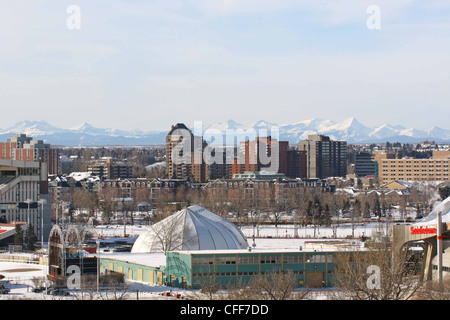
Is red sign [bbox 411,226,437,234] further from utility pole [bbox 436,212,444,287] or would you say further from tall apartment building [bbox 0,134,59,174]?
tall apartment building [bbox 0,134,59,174]

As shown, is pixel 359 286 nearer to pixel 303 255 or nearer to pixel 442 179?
pixel 303 255

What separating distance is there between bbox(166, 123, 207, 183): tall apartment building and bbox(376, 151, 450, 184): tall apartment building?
1987 cm

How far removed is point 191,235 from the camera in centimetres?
2866

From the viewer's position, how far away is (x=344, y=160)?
10106 cm

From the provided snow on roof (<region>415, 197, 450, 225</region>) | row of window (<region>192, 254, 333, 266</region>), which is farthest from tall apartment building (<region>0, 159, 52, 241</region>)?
snow on roof (<region>415, 197, 450, 225</region>)

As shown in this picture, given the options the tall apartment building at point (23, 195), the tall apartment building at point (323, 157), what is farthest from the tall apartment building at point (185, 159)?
the tall apartment building at point (23, 195)

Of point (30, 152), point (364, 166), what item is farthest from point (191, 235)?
point (364, 166)

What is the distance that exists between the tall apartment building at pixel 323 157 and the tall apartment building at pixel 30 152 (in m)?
29.7

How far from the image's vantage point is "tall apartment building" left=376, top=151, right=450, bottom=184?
87062 millimetres

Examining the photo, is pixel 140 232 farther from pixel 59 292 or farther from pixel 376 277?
pixel 376 277

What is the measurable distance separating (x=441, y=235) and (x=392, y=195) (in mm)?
50182

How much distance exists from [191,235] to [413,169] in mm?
64040

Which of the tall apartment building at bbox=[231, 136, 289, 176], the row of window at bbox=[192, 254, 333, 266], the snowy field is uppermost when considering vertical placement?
the tall apartment building at bbox=[231, 136, 289, 176]
